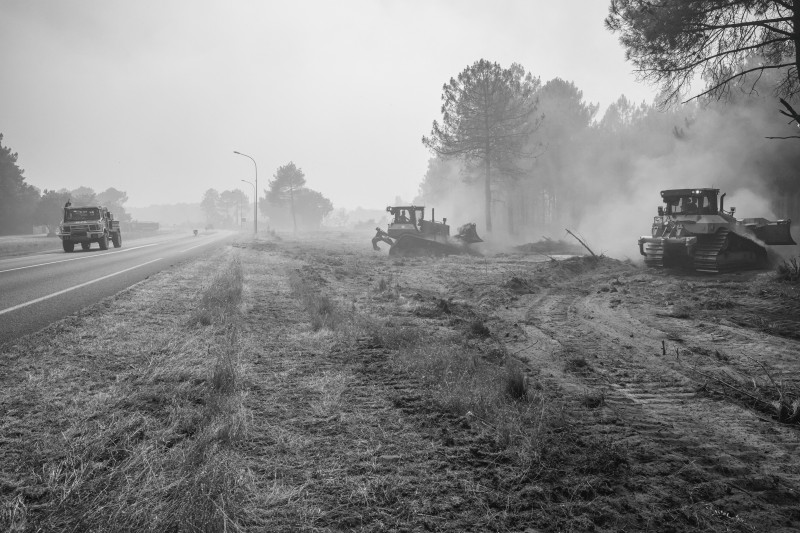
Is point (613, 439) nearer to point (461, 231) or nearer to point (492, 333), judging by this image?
point (492, 333)

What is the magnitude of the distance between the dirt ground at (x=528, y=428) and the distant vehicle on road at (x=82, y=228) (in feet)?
64.1

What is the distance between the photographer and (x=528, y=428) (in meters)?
3.34

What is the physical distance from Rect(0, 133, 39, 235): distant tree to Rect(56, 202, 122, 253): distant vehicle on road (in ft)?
121

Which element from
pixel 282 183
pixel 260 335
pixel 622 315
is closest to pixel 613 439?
pixel 260 335

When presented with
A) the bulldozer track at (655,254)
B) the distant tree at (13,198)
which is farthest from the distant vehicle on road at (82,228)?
the distant tree at (13,198)

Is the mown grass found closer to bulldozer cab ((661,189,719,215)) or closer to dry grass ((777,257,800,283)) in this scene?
dry grass ((777,257,800,283))

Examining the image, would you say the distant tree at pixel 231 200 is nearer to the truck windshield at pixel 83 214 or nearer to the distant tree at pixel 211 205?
the distant tree at pixel 211 205

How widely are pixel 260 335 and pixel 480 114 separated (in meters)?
30.3

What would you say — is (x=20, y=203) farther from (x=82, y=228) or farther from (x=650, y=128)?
(x=650, y=128)

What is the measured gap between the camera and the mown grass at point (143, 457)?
2.22m

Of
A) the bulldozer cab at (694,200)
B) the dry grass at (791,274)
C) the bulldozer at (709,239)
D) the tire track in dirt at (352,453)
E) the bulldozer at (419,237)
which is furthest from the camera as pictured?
the bulldozer at (419,237)

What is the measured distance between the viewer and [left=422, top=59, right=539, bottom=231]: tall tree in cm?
3228

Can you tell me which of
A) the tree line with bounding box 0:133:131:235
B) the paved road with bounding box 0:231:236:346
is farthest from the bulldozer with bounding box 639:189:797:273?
the tree line with bounding box 0:133:131:235

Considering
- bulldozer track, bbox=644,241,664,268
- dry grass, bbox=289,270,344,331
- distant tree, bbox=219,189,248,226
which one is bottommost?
dry grass, bbox=289,270,344,331
